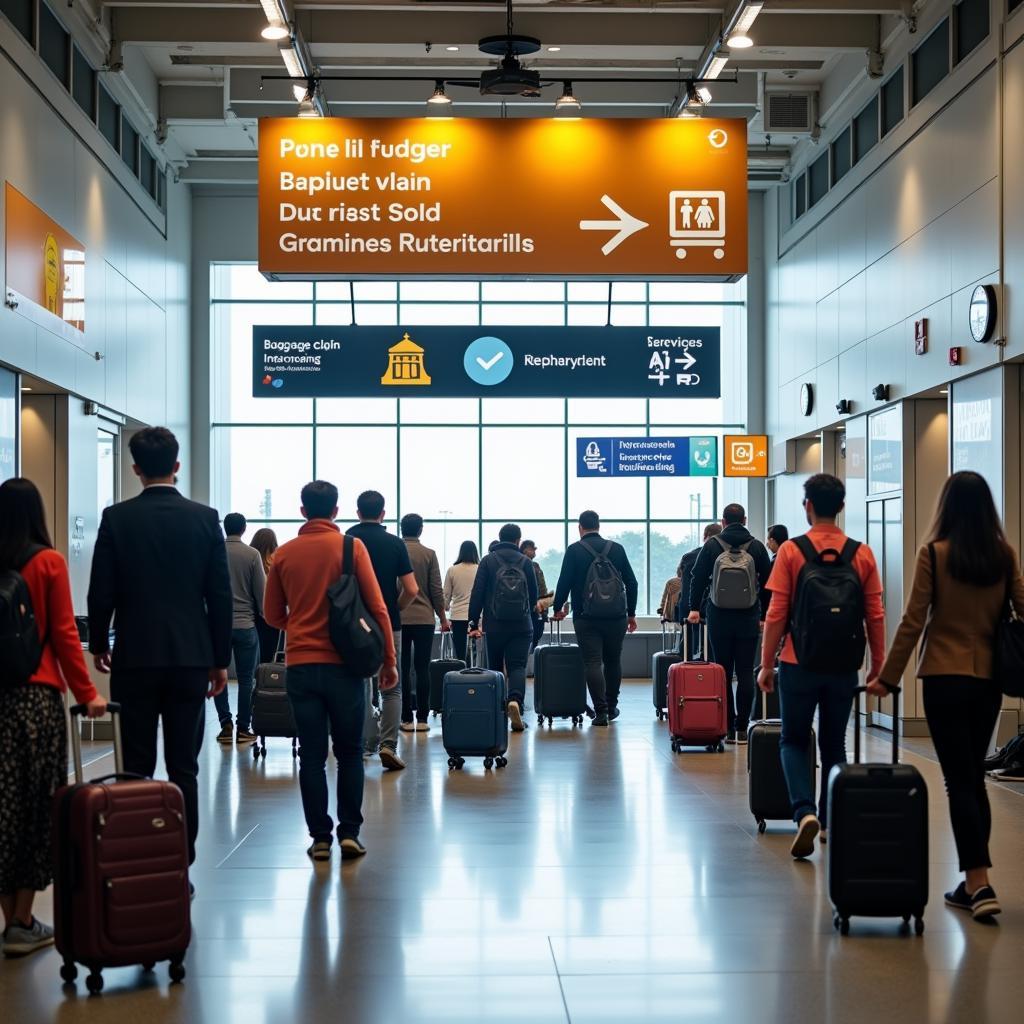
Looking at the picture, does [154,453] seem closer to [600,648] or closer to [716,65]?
[600,648]

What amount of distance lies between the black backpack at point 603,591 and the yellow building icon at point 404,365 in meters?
4.47

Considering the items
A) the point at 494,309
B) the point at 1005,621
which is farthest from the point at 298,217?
the point at 494,309

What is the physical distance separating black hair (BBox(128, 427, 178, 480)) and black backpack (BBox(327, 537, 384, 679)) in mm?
1046

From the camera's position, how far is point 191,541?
18.1 feet

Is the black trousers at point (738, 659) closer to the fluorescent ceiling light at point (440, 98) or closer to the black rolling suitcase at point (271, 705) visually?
the black rolling suitcase at point (271, 705)

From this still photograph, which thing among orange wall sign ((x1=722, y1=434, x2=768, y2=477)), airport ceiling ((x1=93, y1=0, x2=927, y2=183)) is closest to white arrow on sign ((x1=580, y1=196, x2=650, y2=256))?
airport ceiling ((x1=93, y1=0, x2=927, y2=183))

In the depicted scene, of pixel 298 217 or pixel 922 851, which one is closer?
pixel 922 851

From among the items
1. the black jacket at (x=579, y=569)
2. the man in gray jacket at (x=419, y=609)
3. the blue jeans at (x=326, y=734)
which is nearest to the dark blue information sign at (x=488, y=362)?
the black jacket at (x=579, y=569)

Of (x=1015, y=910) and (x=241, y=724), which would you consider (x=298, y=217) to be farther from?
(x=1015, y=910)

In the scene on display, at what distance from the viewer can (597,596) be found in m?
12.2

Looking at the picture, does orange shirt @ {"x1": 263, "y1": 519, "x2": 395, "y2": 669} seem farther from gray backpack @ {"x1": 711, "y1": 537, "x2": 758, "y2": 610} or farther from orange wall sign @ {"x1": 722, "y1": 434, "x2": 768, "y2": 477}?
orange wall sign @ {"x1": 722, "y1": 434, "x2": 768, "y2": 477}

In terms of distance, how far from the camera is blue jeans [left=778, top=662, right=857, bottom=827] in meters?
6.39

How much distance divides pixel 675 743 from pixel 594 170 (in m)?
4.16

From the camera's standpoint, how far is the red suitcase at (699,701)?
10438 millimetres
